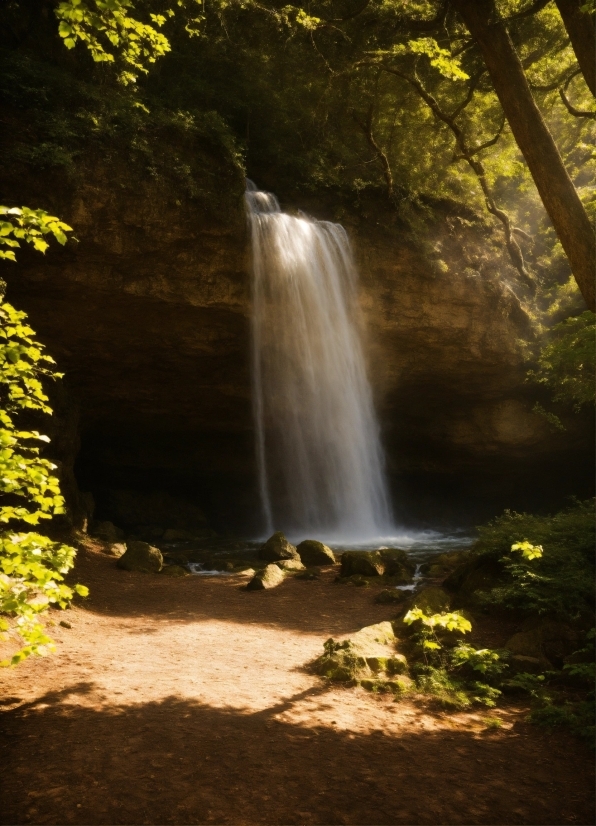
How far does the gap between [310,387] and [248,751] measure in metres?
14.5

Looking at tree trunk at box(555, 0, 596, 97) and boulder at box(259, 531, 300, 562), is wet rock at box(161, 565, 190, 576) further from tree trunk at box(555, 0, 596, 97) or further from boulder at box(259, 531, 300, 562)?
tree trunk at box(555, 0, 596, 97)

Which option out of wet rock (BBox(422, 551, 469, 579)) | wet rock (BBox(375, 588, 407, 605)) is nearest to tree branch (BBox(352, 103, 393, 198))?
wet rock (BBox(422, 551, 469, 579))

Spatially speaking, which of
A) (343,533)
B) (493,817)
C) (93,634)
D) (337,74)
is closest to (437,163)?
(337,74)

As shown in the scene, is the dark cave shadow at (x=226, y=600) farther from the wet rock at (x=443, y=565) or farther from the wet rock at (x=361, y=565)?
the wet rock at (x=443, y=565)

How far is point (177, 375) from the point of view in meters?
17.0

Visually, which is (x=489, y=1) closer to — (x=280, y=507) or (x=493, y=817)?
(x=493, y=817)

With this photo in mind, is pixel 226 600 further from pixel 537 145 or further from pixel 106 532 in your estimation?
pixel 537 145

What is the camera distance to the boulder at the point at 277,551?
43.6ft

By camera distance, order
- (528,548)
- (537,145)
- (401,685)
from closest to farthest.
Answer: (401,685)
(528,548)
(537,145)

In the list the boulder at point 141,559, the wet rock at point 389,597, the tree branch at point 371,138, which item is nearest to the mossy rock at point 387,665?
the wet rock at point 389,597

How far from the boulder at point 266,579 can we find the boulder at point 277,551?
1.93m

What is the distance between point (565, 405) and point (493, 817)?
18250mm

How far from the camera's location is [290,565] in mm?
12188

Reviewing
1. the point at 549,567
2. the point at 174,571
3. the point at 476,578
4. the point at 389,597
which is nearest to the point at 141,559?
the point at 174,571
